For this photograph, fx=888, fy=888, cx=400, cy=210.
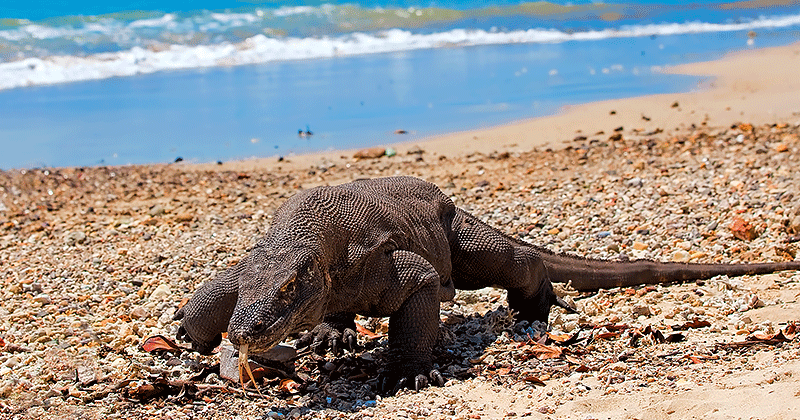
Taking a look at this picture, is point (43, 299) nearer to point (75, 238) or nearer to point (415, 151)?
point (75, 238)

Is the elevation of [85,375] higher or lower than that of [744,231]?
lower

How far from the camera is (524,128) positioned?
56.1 feet

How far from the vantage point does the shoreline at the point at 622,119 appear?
15.5 meters

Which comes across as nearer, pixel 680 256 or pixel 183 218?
pixel 680 256

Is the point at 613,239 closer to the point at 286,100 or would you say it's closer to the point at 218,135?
the point at 218,135

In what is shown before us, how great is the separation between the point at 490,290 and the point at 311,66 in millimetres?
25771

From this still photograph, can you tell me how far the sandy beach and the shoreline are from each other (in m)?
0.11

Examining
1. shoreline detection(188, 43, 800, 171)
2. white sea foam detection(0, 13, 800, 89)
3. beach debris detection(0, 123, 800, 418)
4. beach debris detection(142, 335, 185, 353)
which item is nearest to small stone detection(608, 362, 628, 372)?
beach debris detection(0, 123, 800, 418)

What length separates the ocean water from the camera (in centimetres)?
1852

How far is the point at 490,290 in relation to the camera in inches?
321

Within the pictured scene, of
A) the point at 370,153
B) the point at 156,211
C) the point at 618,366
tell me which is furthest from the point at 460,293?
the point at 370,153

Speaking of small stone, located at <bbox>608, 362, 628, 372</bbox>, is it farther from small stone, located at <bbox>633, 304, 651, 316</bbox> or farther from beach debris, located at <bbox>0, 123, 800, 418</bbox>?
small stone, located at <bbox>633, 304, 651, 316</bbox>

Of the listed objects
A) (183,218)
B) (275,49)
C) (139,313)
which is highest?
(275,49)

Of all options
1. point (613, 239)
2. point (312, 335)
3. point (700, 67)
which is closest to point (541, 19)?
point (700, 67)
